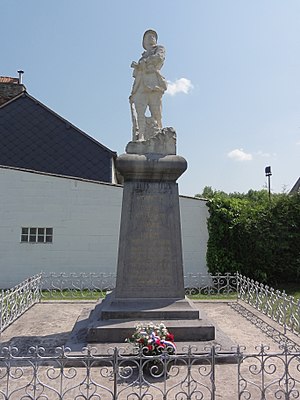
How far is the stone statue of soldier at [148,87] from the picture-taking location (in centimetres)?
648

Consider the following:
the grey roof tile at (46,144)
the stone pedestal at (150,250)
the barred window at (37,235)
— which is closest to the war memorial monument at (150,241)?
the stone pedestal at (150,250)

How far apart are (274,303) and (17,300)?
5247 mm

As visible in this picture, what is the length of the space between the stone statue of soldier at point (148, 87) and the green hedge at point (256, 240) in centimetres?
760

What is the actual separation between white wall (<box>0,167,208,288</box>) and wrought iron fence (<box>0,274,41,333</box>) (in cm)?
350

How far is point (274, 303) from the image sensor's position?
24.1 feet

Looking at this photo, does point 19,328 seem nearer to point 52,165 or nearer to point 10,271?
point 10,271

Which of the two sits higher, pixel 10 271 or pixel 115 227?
pixel 115 227

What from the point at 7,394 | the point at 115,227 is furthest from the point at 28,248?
the point at 7,394

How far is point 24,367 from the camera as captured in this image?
4.52 meters

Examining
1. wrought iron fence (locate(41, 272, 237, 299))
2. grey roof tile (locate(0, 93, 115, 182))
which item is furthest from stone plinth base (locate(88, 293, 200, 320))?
grey roof tile (locate(0, 93, 115, 182))

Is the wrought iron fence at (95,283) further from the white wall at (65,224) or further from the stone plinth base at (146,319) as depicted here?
the stone plinth base at (146,319)

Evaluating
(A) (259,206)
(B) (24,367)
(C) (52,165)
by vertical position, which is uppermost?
(C) (52,165)

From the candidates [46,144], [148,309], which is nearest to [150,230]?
[148,309]

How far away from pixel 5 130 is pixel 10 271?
8287mm
